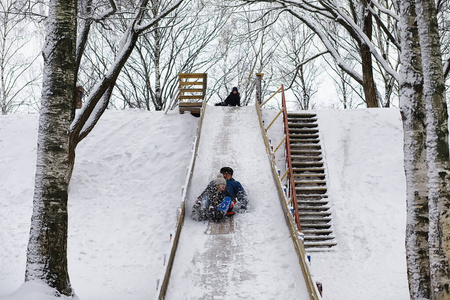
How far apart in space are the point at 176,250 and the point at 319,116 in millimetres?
9303

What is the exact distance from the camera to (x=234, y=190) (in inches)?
411

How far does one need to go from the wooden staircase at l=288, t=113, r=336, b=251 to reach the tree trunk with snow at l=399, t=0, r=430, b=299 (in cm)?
484

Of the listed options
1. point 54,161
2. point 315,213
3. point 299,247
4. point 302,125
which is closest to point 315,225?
point 315,213

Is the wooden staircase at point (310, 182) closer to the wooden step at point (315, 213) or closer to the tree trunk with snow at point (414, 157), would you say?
the wooden step at point (315, 213)

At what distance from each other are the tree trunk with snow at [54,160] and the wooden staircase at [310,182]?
22.1 ft

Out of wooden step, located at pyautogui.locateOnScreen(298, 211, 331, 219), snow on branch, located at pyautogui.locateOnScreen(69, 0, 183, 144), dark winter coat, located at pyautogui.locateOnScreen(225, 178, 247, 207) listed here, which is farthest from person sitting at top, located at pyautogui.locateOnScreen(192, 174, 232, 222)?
snow on branch, located at pyautogui.locateOnScreen(69, 0, 183, 144)

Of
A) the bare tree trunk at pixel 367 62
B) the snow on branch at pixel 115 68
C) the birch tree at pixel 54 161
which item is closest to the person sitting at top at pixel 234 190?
the snow on branch at pixel 115 68

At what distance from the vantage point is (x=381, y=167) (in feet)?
45.3

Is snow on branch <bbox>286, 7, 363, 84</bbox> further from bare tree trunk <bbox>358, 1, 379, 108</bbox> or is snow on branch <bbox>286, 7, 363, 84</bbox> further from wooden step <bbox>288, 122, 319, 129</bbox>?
wooden step <bbox>288, 122, 319, 129</bbox>

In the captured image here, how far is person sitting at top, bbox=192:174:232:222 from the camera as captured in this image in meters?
9.55

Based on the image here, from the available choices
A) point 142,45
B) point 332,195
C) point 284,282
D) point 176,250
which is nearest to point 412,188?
point 284,282

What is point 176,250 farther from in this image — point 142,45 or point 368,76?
point 142,45

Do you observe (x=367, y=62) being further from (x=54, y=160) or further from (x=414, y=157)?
(x=54, y=160)

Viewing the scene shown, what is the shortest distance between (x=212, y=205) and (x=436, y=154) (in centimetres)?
475
